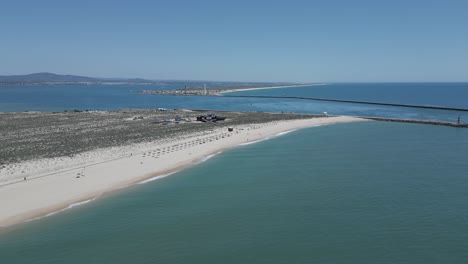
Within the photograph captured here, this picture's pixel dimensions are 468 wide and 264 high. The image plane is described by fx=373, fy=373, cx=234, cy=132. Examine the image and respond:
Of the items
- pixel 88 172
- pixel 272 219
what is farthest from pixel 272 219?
pixel 88 172

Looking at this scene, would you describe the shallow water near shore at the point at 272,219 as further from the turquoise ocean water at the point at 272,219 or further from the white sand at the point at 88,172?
the white sand at the point at 88,172

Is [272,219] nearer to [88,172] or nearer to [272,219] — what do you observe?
[272,219]

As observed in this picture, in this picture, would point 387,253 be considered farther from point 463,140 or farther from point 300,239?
point 463,140

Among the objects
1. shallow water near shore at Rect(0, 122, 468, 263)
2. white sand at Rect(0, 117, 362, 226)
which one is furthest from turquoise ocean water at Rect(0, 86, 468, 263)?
white sand at Rect(0, 117, 362, 226)

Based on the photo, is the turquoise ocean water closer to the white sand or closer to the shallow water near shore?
the shallow water near shore

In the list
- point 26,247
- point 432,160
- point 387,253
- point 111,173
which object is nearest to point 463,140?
point 432,160

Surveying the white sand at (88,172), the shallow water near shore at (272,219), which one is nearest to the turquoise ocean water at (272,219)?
the shallow water near shore at (272,219)
